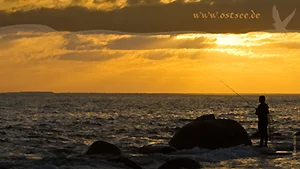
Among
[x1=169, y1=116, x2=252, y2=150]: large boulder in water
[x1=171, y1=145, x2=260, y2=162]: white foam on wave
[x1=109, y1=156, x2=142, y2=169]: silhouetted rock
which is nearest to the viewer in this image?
[x1=109, y1=156, x2=142, y2=169]: silhouetted rock

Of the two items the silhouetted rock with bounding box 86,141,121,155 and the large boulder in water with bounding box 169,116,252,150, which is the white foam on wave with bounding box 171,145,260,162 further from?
the silhouetted rock with bounding box 86,141,121,155

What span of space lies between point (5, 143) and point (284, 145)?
14.1 meters

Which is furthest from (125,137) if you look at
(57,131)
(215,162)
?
(215,162)

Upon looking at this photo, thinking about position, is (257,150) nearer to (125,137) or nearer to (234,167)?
(234,167)

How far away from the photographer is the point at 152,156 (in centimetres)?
2259

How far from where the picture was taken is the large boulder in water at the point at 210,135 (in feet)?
81.4

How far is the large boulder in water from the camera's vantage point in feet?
81.4

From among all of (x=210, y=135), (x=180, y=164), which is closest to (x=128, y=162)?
(x=180, y=164)

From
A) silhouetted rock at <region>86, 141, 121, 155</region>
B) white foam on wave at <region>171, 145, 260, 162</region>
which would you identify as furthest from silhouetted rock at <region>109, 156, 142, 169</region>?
white foam on wave at <region>171, 145, 260, 162</region>

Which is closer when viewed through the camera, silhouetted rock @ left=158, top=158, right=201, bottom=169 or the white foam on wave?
silhouetted rock @ left=158, top=158, right=201, bottom=169

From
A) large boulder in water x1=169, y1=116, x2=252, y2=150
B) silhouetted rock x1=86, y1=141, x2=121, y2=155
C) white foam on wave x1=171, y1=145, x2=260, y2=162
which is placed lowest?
white foam on wave x1=171, y1=145, x2=260, y2=162

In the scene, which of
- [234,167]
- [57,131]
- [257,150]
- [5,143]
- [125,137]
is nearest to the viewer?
[234,167]

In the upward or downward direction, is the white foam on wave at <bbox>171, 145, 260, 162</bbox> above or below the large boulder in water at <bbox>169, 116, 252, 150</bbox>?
below

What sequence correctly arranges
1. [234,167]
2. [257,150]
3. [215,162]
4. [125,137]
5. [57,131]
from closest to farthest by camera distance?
[234,167]
[215,162]
[257,150]
[125,137]
[57,131]
